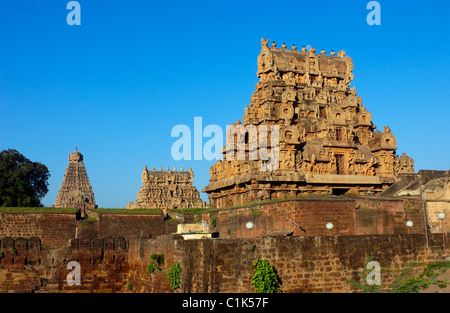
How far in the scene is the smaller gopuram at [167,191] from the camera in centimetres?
7850

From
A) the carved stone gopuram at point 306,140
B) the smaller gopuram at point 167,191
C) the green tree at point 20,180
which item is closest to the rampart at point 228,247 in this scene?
the carved stone gopuram at point 306,140

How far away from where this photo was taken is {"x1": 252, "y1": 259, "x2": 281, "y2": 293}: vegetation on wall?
626 inches

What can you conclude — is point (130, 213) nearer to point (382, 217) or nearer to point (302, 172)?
point (302, 172)

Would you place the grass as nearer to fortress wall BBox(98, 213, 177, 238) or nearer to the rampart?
the rampart

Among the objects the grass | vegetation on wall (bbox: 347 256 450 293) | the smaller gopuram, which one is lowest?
vegetation on wall (bbox: 347 256 450 293)

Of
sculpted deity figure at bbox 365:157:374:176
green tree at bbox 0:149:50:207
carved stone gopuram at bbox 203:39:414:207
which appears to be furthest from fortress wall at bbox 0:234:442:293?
green tree at bbox 0:149:50:207

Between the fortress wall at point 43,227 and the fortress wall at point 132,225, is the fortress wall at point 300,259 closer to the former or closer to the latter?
the fortress wall at point 132,225

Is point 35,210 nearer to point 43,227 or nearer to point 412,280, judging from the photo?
point 43,227

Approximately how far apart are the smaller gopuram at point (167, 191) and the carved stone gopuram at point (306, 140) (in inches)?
1499

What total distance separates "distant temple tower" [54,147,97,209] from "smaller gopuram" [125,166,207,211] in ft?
20.9
